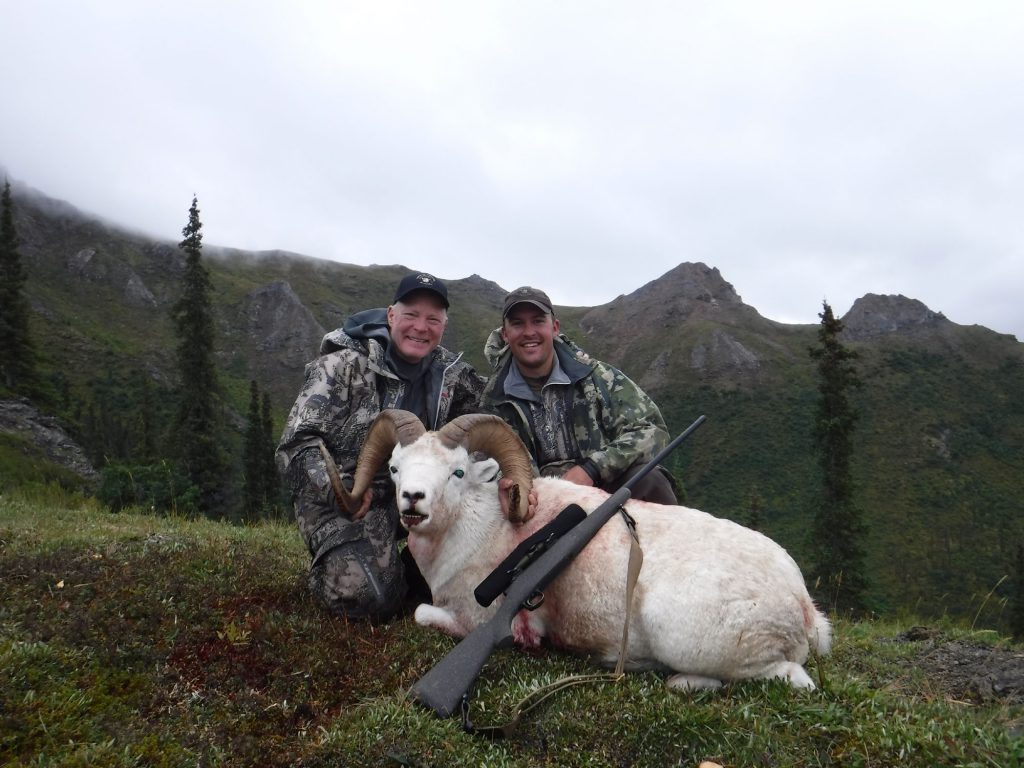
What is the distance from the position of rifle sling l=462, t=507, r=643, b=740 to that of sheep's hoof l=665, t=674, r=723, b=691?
368 millimetres

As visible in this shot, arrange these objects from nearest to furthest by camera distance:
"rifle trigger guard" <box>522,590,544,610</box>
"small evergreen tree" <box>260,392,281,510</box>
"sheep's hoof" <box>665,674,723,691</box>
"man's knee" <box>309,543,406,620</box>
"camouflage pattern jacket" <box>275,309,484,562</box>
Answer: "sheep's hoof" <box>665,674,723,691</box> → "rifle trigger guard" <box>522,590,544,610</box> → "man's knee" <box>309,543,406,620</box> → "camouflage pattern jacket" <box>275,309,484,562</box> → "small evergreen tree" <box>260,392,281,510</box>

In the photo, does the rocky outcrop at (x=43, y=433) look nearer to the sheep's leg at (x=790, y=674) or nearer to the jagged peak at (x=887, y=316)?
the sheep's leg at (x=790, y=674)

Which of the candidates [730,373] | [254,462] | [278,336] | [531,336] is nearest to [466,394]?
[531,336]

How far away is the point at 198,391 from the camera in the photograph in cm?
3725

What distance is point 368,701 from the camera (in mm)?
4270

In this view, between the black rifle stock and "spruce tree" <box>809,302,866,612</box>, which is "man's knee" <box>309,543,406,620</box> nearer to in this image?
the black rifle stock

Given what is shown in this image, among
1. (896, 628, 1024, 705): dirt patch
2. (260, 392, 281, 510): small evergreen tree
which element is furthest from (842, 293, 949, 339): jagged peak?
(896, 628, 1024, 705): dirt patch

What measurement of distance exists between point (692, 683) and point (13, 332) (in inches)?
2117

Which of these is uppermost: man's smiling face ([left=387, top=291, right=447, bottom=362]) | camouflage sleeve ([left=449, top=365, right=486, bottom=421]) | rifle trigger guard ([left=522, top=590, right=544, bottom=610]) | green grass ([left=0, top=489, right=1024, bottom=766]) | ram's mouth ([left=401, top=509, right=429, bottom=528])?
man's smiling face ([left=387, top=291, right=447, bottom=362])

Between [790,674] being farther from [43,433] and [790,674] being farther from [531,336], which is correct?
[43,433]

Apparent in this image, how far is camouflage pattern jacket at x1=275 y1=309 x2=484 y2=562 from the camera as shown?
6.26m

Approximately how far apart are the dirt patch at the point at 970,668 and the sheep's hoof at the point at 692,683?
8.00 feet

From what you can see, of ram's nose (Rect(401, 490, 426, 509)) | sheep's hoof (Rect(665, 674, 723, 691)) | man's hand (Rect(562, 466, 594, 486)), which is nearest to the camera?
sheep's hoof (Rect(665, 674, 723, 691))

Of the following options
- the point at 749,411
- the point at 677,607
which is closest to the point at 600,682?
the point at 677,607
